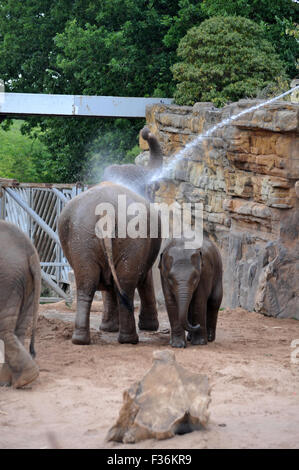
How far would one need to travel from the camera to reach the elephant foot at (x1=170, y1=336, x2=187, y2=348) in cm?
819

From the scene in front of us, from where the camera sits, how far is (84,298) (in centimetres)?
818

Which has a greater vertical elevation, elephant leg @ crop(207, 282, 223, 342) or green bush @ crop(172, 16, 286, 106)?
green bush @ crop(172, 16, 286, 106)

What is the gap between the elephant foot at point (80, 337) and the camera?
26.9ft

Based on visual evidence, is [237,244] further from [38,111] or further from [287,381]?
[38,111]

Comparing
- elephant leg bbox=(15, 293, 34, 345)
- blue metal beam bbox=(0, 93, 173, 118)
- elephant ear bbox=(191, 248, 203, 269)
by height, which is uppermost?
blue metal beam bbox=(0, 93, 173, 118)

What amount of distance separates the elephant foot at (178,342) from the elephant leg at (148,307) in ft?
3.77

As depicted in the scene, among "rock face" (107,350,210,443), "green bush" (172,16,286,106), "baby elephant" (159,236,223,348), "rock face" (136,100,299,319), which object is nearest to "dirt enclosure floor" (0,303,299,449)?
"rock face" (107,350,210,443)

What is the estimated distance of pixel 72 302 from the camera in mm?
11453

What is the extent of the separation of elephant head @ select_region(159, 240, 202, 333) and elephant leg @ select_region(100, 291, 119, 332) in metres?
1.03

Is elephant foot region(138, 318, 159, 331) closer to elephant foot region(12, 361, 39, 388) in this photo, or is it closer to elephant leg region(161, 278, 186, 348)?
elephant leg region(161, 278, 186, 348)

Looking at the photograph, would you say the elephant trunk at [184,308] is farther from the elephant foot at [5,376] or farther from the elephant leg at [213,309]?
the elephant foot at [5,376]

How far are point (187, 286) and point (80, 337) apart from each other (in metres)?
1.18

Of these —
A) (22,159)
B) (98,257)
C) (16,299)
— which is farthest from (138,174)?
(22,159)
